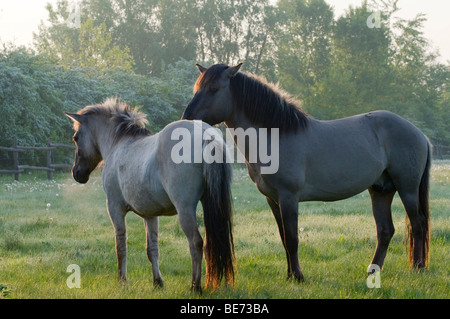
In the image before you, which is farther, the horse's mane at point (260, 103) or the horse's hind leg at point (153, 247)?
the horse's mane at point (260, 103)

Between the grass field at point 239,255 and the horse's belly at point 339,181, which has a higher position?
the horse's belly at point 339,181

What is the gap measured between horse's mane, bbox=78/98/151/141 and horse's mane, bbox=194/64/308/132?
81 cm

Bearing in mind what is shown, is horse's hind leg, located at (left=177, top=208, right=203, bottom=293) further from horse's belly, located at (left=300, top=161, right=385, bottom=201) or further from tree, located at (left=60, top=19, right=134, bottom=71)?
tree, located at (left=60, top=19, right=134, bottom=71)

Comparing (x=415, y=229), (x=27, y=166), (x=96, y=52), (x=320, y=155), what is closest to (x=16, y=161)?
(x=27, y=166)

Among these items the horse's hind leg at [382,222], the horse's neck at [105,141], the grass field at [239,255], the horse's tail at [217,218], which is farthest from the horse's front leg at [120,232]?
the horse's hind leg at [382,222]

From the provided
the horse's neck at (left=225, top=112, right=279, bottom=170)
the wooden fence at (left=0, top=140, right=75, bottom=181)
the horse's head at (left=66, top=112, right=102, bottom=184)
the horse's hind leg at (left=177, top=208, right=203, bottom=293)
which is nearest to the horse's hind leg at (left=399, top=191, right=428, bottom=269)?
the horse's neck at (left=225, top=112, right=279, bottom=170)

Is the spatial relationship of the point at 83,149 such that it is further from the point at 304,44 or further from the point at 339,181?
the point at 304,44

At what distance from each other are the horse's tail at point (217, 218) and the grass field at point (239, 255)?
22cm

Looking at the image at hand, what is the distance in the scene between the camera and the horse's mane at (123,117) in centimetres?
536

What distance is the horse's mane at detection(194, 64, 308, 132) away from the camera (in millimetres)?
5125

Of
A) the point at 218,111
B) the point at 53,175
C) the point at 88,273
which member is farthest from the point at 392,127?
the point at 53,175

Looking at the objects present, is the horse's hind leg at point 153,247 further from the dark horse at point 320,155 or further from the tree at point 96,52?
the tree at point 96,52

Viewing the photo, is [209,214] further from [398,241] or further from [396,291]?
[398,241]

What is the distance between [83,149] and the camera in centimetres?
576
